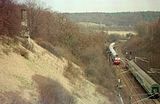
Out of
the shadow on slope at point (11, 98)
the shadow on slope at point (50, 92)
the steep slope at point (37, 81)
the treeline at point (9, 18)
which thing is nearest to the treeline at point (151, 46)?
the steep slope at point (37, 81)

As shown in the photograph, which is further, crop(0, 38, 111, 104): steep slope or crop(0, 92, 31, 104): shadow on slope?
crop(0, 38, 111, 104): steep slope

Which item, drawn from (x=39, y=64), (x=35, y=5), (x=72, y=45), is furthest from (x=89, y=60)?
(x=39, y=64)

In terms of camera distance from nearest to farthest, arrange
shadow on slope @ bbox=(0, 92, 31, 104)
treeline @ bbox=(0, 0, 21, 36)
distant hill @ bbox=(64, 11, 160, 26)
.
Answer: shadow on slope @ bbox=(0, 92, 31, 104) → treeline @ bbox=(0, 0, 21, 36) → distant hill @ bbox=(64, 11, 160, 26)

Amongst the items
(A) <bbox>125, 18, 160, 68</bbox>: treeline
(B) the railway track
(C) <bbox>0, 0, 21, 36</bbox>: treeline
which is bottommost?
(B) the railway track

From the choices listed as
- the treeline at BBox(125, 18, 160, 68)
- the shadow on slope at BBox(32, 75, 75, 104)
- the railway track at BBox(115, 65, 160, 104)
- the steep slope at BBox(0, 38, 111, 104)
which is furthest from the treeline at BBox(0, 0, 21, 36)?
the treeline at BBox(125, 18, 160, 68)

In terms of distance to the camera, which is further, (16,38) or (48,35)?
(48,35)

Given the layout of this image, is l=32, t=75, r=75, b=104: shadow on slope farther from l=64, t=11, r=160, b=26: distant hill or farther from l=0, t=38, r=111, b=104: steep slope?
l=64, t=11, r=160, b=26: distant hill

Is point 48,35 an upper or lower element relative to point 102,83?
upper

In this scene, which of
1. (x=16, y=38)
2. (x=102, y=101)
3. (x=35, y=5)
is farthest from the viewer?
(x=35, y=5)

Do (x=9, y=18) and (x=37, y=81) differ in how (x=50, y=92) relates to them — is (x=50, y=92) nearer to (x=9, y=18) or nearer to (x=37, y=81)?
(x=37, y=81)

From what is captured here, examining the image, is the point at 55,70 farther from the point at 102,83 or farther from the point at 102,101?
the point at 102,83
